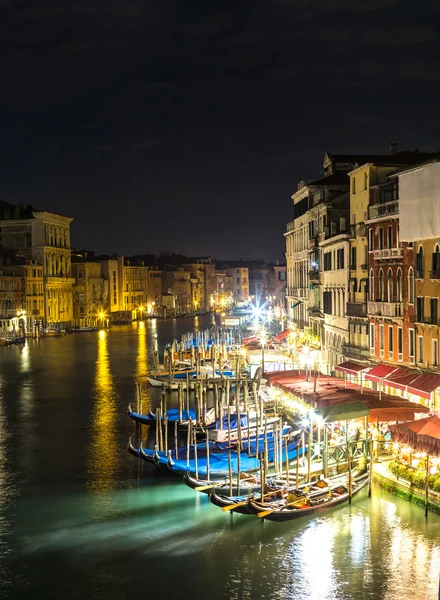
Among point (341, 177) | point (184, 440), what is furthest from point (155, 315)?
point (184, 440)

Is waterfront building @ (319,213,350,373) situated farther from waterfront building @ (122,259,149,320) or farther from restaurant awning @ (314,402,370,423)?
waterfront building @ (122,259,149,320)

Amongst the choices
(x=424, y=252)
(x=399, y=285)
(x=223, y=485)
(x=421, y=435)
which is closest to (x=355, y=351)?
(x=399, y=285)

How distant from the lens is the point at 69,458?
22.2 meters

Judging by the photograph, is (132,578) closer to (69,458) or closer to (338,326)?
(69,458)

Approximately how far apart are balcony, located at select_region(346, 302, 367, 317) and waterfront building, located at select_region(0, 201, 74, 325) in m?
51.4

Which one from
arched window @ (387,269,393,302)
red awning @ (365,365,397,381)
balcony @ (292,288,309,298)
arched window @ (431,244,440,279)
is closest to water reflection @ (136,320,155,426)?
red awning @ (365,365,397,381)

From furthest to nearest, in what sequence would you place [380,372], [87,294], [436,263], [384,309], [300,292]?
[87,294] → [300,292] → [384,309] → [380,372] → [436,263]

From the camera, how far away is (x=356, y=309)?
26641 mm

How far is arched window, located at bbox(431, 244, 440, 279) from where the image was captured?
20.3 meters

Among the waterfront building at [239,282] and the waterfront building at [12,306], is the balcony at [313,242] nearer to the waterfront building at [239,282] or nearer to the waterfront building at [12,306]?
the waterfront building at [12,306]

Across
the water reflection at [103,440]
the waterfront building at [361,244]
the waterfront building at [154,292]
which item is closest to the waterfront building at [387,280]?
the waterfront building at [361,244]

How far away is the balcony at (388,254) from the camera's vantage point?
74.7 feet

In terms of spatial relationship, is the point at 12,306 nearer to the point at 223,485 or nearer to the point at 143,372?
the point at 143,372

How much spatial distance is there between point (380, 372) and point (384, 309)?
1.92 m
